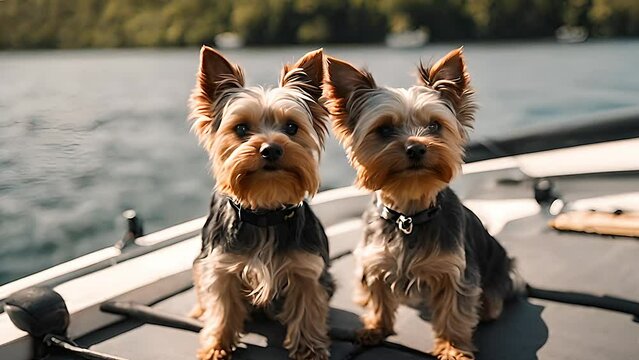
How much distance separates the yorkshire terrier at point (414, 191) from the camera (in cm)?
273

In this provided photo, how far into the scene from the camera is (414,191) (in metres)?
2.74

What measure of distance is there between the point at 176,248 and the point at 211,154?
1412 millimetres

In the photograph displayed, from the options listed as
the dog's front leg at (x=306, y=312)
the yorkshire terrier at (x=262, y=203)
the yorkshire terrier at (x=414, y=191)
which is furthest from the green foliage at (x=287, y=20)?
the dog's front leg at (x=306, y=312)

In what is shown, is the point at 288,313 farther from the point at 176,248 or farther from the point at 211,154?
the point at 176,248

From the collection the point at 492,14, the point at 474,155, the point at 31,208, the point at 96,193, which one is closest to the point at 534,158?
the point at 474,155

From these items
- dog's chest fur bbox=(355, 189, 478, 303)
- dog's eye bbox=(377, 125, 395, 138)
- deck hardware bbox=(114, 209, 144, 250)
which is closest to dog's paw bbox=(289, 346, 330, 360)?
dog's chest fur bbox=(355, 189, 478, 303)

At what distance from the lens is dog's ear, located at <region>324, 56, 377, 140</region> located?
2.87 m

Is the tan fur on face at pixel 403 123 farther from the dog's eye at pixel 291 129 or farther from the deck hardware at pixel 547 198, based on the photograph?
the deck hardware at pixel 547 198

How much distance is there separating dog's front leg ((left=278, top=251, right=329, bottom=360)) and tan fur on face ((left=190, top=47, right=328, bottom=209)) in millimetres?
333

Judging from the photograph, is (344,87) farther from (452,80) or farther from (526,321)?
(526,321)

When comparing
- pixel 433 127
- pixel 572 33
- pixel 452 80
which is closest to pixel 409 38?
pixel 572 33

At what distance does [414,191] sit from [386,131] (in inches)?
11.3

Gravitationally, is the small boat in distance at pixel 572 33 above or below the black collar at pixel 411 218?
below

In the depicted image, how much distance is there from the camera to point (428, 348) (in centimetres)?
297
